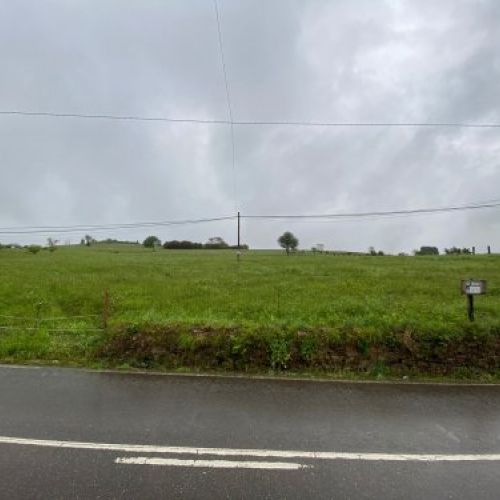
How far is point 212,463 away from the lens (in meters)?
4.04

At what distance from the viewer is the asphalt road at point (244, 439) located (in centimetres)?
371

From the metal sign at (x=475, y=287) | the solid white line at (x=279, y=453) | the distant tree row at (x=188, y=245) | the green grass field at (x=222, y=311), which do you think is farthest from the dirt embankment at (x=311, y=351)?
the distant tree row at (x=188, y=245)

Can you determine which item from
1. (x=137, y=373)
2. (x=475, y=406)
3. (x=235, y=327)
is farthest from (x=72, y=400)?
(x=475, y=406)

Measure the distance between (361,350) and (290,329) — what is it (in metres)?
1.35

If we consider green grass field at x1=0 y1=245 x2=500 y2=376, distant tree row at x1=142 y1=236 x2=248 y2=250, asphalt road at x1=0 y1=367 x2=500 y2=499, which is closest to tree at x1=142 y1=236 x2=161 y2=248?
distant tree row at x1=142 y1=236 x2=248 y2=250

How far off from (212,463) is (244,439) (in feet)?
1.99

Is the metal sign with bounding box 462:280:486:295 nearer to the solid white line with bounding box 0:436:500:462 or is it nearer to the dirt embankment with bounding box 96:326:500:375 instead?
the dirt embankment with bounding box 96:326:500:375

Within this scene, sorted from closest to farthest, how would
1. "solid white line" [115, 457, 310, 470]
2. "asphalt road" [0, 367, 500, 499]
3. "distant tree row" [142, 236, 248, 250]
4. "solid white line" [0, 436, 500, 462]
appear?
"asphalt road" [0, 367, 500, 499] < "solid white line" [115, 457, 310, 470] < "solid white line" [0, 436, 500, 462] < "distant tree row" [142, 236, 248, 250]

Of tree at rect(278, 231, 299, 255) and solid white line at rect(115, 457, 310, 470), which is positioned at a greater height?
tree at rect(278, 231, 299, 255)

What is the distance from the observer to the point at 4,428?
15.6 ft

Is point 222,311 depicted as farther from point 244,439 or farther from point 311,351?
point 244,439

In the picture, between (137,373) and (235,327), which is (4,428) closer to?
(137,373)

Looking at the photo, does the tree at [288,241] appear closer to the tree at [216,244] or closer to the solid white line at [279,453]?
the tree at [216,244]

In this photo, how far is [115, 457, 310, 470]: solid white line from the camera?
3.98 metres
